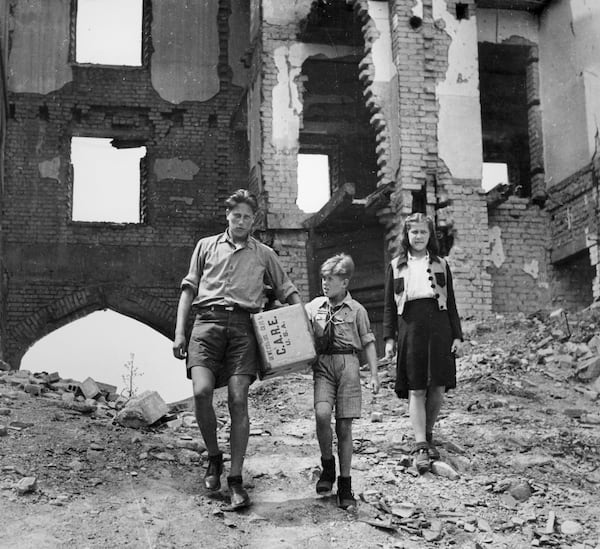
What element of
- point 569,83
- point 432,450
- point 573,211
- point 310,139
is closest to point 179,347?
point 432,450

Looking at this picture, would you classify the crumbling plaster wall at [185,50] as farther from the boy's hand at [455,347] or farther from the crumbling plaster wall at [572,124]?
the boy's hand at [455,347]

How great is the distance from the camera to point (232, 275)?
228 inches

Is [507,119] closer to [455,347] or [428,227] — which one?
[428,227]

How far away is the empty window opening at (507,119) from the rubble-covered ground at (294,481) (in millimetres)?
10154

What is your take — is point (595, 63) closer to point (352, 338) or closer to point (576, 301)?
point (576, 301)

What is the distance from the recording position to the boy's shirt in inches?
233

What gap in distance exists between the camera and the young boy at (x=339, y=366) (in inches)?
225

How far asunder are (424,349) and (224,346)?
4.94ft

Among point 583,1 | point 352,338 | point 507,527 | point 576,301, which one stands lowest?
point 507,527

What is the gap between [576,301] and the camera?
1540 cm

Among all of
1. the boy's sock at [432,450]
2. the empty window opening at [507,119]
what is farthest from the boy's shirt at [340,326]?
the empty window opening at [507,119]

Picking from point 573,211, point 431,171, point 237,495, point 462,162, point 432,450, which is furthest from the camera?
point 573,211

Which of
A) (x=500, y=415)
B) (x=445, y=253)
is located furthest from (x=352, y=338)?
(x=445, y=253)

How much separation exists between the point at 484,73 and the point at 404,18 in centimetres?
333
